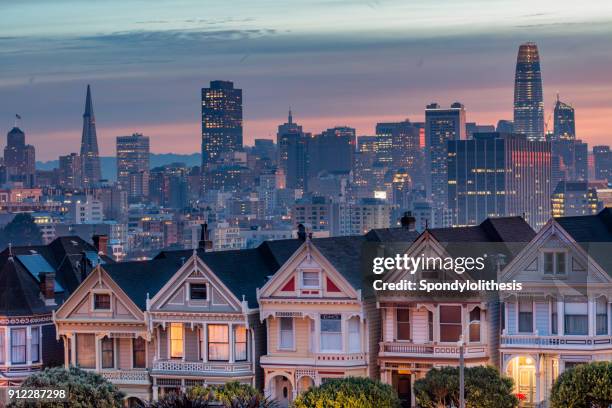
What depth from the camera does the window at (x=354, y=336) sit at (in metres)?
60.3

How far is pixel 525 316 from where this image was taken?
59.1m

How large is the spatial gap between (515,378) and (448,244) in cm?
444

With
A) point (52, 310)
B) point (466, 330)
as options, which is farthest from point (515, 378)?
point (52, 310)

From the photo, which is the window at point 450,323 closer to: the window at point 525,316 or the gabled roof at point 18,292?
the window at point 525,316

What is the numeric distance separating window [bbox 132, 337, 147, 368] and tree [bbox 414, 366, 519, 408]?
10.0 metres

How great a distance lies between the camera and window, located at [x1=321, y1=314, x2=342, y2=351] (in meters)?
60.5

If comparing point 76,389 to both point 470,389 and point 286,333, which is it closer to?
point 286,333

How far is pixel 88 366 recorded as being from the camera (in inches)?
2537

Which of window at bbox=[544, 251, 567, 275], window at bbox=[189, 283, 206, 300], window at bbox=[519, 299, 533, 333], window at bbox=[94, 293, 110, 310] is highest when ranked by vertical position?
window at bbox=[544, 251, 567, 275]

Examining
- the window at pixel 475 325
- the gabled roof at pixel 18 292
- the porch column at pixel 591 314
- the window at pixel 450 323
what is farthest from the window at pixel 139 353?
the porch column at pixel 591 314

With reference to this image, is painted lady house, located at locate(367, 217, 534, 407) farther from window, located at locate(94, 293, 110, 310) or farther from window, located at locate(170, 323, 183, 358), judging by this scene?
window, located at locate(94, 293, 110, 310)

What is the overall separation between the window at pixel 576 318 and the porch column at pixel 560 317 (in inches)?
4.3

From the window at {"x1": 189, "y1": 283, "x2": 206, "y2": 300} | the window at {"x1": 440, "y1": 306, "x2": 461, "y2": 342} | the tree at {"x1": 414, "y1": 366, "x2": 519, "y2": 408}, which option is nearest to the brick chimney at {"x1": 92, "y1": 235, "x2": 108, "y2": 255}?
the window at {"x1": 189, "y1": 283, "x2": 206, "y2": 300}

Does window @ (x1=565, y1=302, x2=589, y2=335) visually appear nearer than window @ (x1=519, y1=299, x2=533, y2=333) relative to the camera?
Yes
